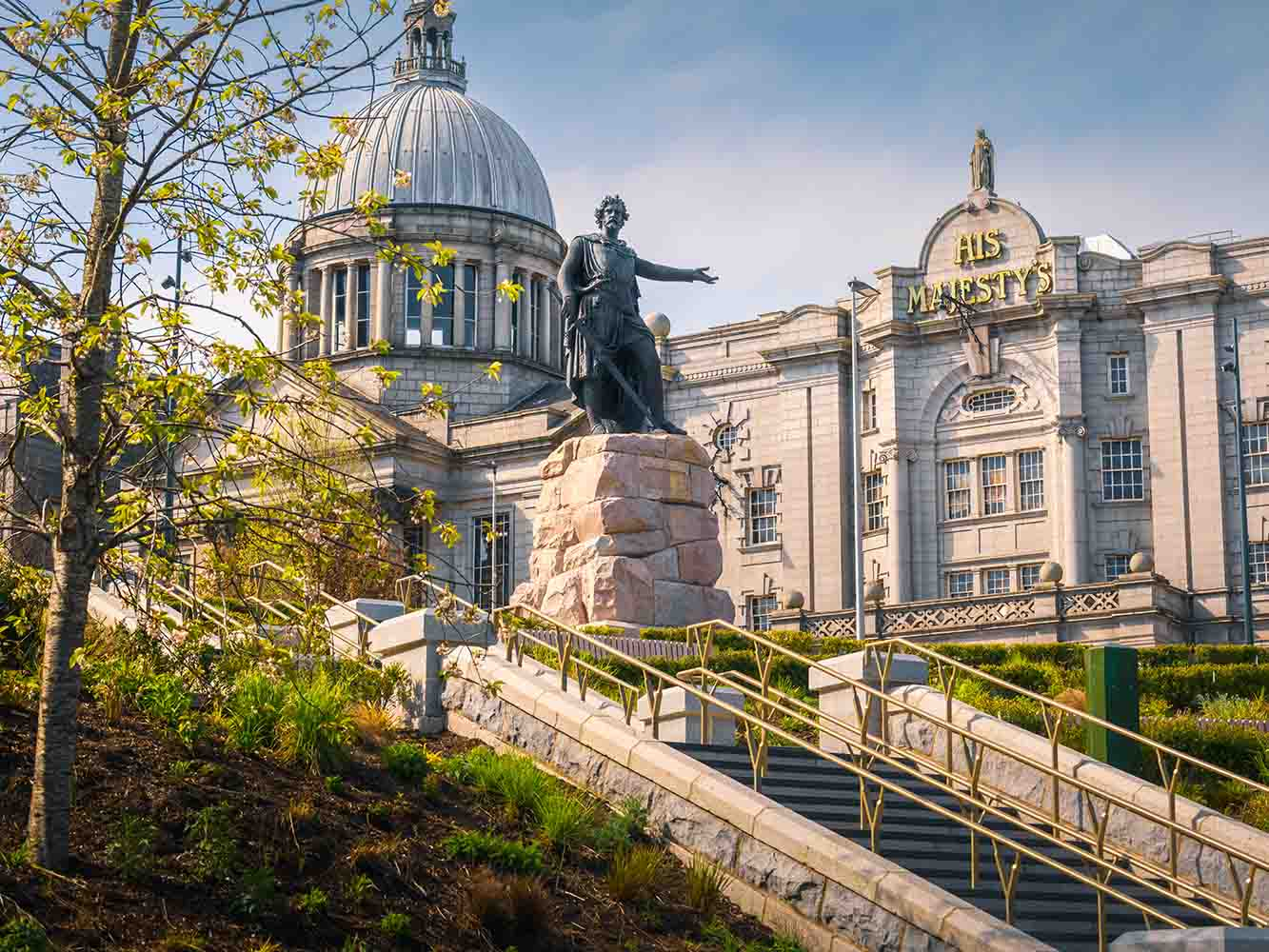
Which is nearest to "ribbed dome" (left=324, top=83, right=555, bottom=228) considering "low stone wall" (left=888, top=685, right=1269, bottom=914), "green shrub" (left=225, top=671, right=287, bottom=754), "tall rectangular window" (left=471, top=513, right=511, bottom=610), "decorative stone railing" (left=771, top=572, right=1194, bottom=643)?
"tall rectangular window" (left=471, top=513, right=511, bottom=610)

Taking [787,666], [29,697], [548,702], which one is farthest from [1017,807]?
[787,666]

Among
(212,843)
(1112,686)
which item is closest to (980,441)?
(1112,686)

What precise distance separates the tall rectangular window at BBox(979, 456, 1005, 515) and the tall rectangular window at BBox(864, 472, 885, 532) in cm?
354

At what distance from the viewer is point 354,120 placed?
1410cm

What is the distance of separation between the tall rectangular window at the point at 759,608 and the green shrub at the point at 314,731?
4782 cm

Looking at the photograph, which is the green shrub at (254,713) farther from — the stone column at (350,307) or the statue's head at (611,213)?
the stone column at (350,307)

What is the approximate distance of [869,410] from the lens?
208 feet

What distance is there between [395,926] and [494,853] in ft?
6.24

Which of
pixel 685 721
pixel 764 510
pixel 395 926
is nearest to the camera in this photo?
pixel 395 926

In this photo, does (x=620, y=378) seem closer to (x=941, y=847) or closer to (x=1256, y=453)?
(x=941, y=847)

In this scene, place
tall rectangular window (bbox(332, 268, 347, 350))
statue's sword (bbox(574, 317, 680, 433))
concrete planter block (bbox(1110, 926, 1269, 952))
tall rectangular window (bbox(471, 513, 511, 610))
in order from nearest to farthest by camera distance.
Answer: concrete planter block (bbox(1110, 926, 1269, 952)), statue's sword (bbox(574, 317, 680, 433)), tall rectangular window (bbox(471, 513, 511, 610)), tall rectangular window (bbox(332, 268, 347, 350))

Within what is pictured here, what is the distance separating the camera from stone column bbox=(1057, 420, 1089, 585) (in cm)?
5716

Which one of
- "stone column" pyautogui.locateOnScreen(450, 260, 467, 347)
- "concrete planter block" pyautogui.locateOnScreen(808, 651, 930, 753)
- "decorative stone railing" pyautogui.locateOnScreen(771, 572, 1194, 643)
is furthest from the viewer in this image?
"stone column" pyautogui.locateOnScreen(450, 260, 467, 347)

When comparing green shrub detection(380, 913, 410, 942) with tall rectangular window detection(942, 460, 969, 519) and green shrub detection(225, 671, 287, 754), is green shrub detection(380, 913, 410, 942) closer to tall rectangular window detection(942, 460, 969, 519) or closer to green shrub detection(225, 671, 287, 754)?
green shrub detection(225, 671, 287, 754)
